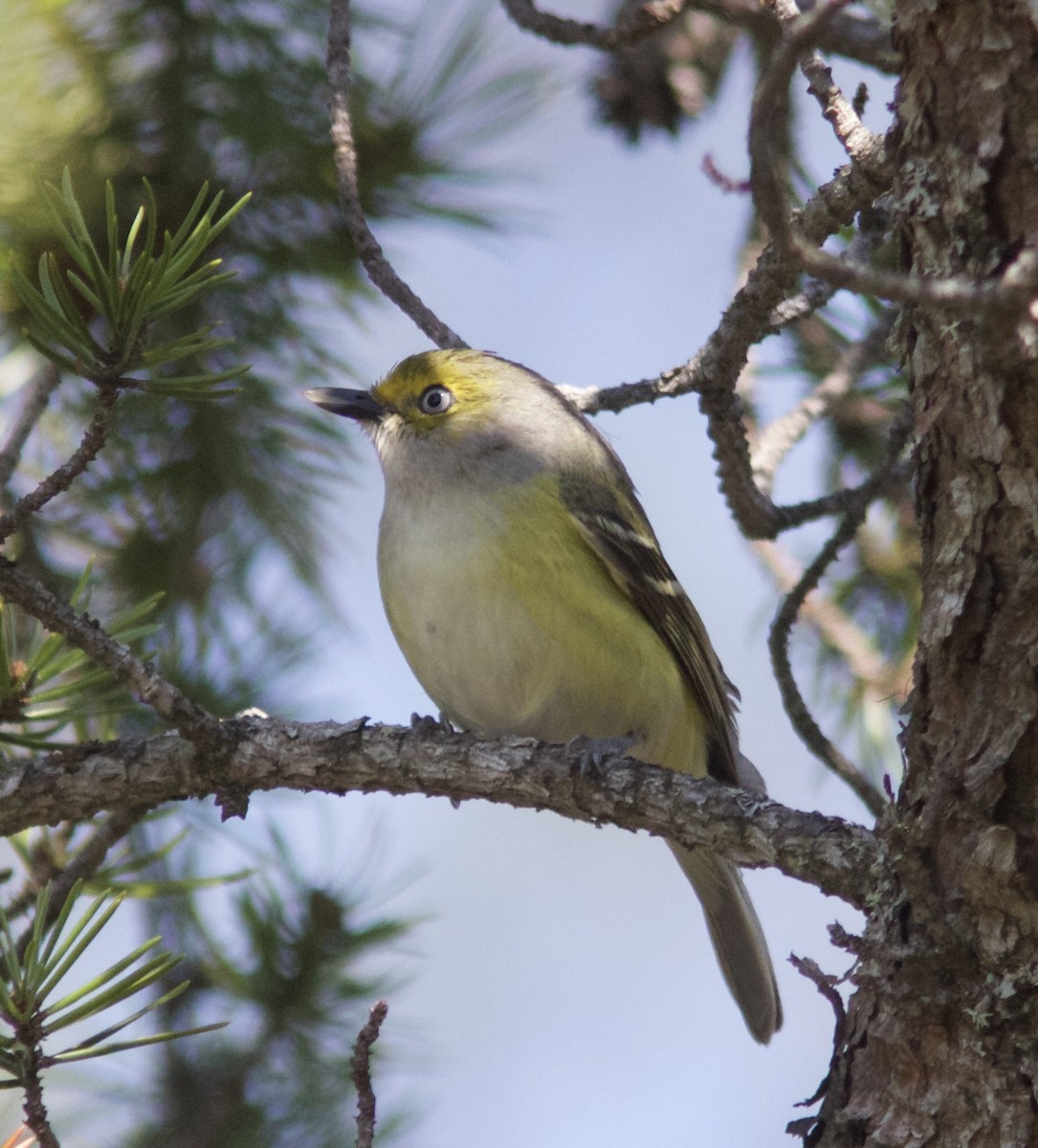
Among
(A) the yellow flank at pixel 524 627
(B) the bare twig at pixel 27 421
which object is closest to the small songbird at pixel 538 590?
(A) the yellow flank at pixel 524 627

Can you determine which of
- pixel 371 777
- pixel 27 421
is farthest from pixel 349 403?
pixel 371 777

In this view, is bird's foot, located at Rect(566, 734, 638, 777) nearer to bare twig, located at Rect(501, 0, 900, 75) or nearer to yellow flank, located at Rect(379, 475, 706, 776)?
yellow flank, located at Rect(379, 475, 706, 776)

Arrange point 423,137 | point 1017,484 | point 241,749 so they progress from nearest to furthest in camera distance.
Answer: point 1017,484, point 241,749, point 423,137

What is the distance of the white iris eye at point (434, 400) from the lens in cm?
496

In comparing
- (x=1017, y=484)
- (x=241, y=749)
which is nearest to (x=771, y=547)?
(x=241, y=749)

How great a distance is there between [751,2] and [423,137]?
1199 mm

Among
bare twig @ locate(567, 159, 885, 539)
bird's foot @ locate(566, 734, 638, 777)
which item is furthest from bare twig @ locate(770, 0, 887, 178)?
bird's foot @ locate(566, 734, 638, 777)

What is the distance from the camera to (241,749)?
11.1 ft

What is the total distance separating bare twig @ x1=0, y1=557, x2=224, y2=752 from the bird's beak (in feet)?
5.21

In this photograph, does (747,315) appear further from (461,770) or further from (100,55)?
(100,55)

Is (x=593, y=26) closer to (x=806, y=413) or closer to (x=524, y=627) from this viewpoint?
(x=806, y=413)

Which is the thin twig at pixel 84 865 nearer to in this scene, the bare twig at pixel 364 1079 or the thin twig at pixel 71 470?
the thin twig at pixel 71 470

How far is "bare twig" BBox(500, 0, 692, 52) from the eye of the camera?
419cm

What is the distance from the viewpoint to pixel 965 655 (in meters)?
2.42
